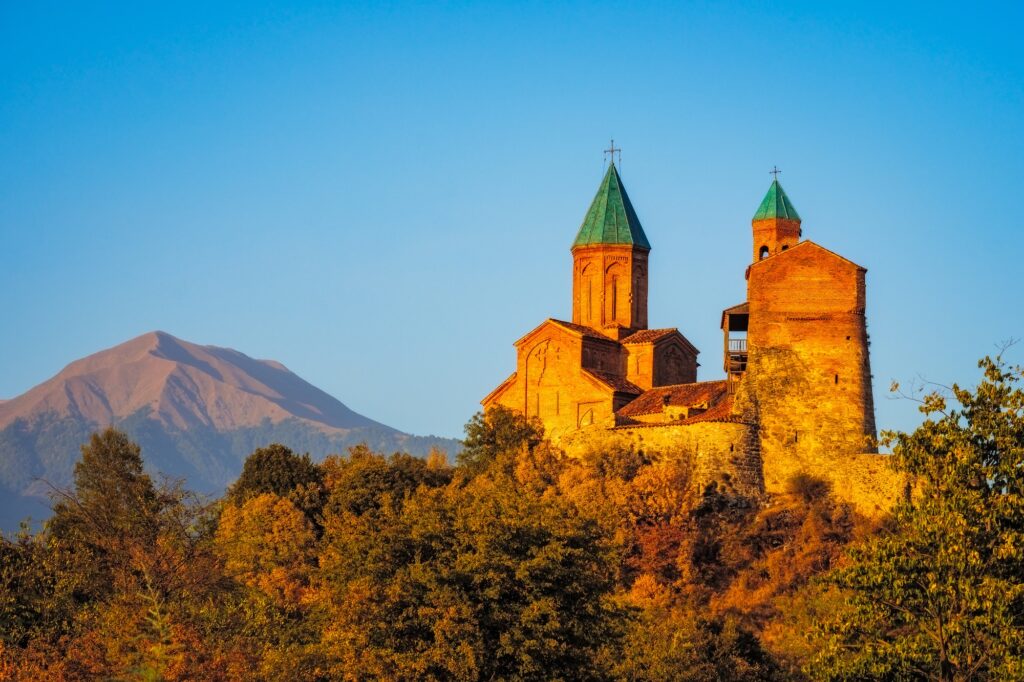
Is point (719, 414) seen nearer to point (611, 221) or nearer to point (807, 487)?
point (807, 487)

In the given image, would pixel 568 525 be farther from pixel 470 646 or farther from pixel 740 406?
pixel 740 406

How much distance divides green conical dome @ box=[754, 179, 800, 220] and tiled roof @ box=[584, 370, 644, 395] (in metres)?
8.44

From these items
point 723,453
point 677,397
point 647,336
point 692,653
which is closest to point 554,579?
point 692,653

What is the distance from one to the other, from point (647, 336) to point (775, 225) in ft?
21.5

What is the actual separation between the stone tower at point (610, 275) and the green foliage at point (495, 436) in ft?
22.8

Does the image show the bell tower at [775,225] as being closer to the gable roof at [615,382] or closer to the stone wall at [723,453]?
the gable roof at [615,382]

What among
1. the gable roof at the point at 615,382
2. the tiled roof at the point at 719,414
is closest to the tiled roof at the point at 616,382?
the gable roof at the point at 615,382

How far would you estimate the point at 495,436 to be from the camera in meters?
59.9

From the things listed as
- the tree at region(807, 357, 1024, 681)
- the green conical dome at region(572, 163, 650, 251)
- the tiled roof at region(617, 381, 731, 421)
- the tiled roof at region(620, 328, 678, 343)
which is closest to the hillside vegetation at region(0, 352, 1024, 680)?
the tree at region(807, 357, 1024, 681)

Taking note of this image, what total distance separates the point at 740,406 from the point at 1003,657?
88.2 feet

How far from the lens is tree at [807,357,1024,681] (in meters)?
27.3

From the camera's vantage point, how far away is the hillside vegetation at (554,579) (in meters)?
28.1

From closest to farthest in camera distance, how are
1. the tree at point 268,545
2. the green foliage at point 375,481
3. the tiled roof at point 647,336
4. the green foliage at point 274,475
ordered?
the tree at point 268,545 → the green foliage at point 375,481 → the green foliage at point 274,475 → the tiled roof at point 647,336

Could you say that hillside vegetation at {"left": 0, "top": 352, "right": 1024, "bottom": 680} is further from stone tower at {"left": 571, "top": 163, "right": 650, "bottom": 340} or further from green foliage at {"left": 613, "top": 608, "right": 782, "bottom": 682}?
stone tower at {"left": 571, "top": 163, "right": 650, "bottom": 340}
